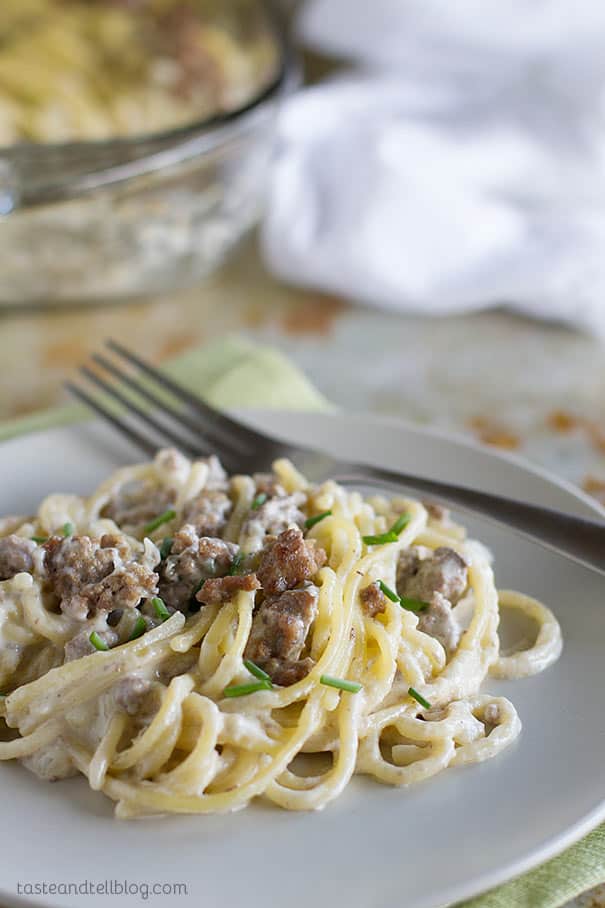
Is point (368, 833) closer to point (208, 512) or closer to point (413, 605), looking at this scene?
point (413, 605)

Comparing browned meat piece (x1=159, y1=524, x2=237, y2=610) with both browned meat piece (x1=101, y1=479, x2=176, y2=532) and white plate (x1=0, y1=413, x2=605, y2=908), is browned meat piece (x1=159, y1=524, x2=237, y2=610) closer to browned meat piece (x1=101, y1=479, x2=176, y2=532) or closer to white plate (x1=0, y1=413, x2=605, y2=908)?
browned meat piece (x1=101, y1=479, x2=176, y2=532)

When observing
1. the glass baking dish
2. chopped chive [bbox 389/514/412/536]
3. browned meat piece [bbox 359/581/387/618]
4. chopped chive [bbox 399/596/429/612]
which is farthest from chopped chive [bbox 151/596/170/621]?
the glass baking dish

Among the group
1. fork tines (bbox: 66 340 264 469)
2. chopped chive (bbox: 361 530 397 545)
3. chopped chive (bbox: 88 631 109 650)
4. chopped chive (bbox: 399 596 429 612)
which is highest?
chopped chive (bbox: 361 530 397 545)

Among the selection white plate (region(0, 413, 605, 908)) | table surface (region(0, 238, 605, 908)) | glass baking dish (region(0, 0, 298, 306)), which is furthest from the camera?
table surface (region(0, 238, 605, 908))

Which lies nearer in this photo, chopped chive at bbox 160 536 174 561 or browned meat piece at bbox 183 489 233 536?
chopped chive at bbox 160 536 174 561

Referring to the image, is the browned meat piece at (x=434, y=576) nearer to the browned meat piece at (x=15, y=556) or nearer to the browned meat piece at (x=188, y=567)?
the browned meat piece at (x=188, y=567)

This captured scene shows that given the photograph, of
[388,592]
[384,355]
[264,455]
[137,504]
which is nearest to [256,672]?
[388,592]
